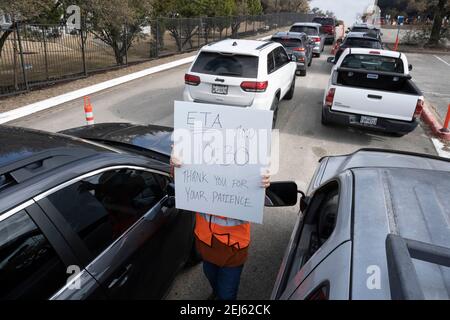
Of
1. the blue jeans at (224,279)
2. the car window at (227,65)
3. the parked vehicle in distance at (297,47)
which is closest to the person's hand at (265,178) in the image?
the blue jeans at (224,279)

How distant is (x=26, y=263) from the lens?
185 cm

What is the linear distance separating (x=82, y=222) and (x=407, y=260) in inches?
71.7

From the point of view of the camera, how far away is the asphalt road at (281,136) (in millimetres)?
3514

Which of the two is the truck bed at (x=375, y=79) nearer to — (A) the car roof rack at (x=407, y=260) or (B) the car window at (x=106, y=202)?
(B) the car window at (x=106, y=202)

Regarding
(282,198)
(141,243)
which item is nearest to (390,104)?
(282,198)

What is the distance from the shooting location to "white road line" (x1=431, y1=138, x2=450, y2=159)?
22.1ft

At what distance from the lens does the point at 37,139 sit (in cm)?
241

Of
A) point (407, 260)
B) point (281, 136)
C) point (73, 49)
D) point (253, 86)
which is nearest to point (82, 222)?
point (407, 260)

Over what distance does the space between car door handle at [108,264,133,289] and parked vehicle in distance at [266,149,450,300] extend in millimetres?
1035

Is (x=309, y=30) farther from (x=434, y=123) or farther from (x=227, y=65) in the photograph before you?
(x=227, y=65)

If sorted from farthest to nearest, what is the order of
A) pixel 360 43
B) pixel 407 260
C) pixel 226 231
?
pixel 360 43, pixel 226 231, pixel 407 260

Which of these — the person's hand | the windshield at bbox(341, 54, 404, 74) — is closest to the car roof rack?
the person's hand

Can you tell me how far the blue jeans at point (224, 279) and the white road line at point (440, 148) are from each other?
5.84m

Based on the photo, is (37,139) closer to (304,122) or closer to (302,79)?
(304,122)
